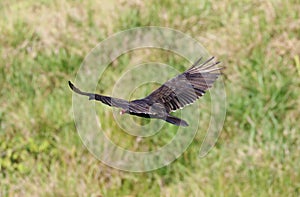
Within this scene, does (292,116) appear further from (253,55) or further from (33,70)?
(33,70)

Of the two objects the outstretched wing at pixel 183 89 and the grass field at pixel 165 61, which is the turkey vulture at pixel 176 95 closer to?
the outstretched wing at pixel 183 89

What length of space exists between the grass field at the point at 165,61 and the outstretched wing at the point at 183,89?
0.86 metres

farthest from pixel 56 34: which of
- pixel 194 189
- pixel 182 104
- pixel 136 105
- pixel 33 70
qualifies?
pixel 136 105

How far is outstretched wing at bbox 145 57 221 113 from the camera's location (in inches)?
146

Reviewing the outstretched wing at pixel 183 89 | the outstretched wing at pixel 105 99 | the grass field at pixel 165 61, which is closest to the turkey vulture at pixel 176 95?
the outstretched wing at pixel 183 89

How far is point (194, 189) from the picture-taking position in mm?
4574

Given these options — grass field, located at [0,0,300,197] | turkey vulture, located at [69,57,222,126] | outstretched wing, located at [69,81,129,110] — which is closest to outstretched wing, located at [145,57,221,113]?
turkey vulture, located at [69,57,222,126]

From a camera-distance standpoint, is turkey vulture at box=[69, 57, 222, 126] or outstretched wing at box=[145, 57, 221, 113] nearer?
turkey vulture at box=[69, 57, 222, 126]

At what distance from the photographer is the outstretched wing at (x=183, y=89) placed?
3.72 meters

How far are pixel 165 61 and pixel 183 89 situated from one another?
167cm

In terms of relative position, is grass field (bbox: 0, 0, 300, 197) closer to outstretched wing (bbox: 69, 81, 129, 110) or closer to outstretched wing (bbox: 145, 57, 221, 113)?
outstretched wing (bbox: 145, 57, 221, 113)

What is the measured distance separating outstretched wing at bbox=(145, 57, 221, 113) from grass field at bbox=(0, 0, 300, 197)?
2.83 feet

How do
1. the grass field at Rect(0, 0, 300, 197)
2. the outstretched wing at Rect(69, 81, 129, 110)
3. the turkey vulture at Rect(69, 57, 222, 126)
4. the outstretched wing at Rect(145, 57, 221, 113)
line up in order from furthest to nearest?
the grass field at Rect(0, 0, 300, 197), the outstretched wing at Rect(145, 57, 221, 113), the turkey vulture at Rect(69, 57, 222, 126), the outstretched wing at Rect(69, 81, 129, 110)

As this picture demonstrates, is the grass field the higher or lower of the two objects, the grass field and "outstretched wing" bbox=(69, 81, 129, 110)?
the higher
